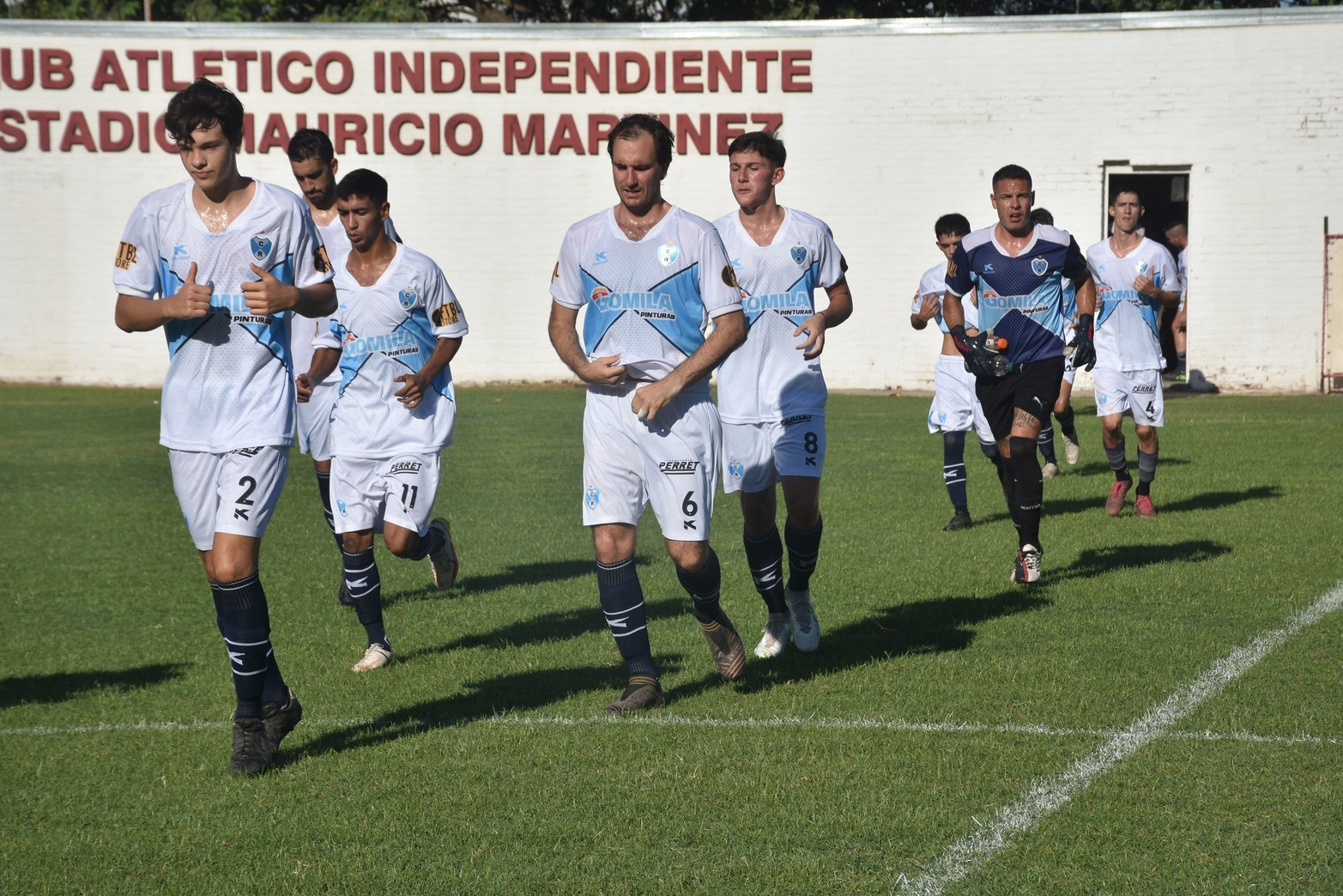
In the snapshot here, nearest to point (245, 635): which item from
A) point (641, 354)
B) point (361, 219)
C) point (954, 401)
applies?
point (641, 354)

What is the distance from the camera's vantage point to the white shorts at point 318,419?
9.42m

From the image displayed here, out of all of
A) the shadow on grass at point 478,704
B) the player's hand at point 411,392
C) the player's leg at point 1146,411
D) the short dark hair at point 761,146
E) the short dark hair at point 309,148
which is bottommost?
the shadow on grass at point 478,704

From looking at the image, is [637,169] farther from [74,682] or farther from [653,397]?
[74,682]

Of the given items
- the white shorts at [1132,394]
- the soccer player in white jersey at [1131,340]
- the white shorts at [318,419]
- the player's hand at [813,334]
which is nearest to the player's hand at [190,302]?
the player's hand at [813,334]

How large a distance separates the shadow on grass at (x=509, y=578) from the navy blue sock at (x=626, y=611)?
2.98m

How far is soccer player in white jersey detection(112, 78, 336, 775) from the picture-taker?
5.54 meters

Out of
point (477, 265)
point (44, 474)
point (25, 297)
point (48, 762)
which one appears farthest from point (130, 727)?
point (25, 297)

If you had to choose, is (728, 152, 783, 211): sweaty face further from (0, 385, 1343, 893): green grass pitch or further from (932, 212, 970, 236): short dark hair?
(932, 212, 970, 236): short dark hair

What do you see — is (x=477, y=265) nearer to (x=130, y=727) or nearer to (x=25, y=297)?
(x=25, y=297)

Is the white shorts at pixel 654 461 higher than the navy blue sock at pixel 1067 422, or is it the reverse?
the white shorts at pixel 654 461

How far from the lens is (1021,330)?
918 centimetres

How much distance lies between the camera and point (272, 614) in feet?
28.5

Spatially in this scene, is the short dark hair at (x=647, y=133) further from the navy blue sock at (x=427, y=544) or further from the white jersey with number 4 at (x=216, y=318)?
the navy blue sock at (x=427, y=544)

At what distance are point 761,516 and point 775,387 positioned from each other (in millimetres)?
686
